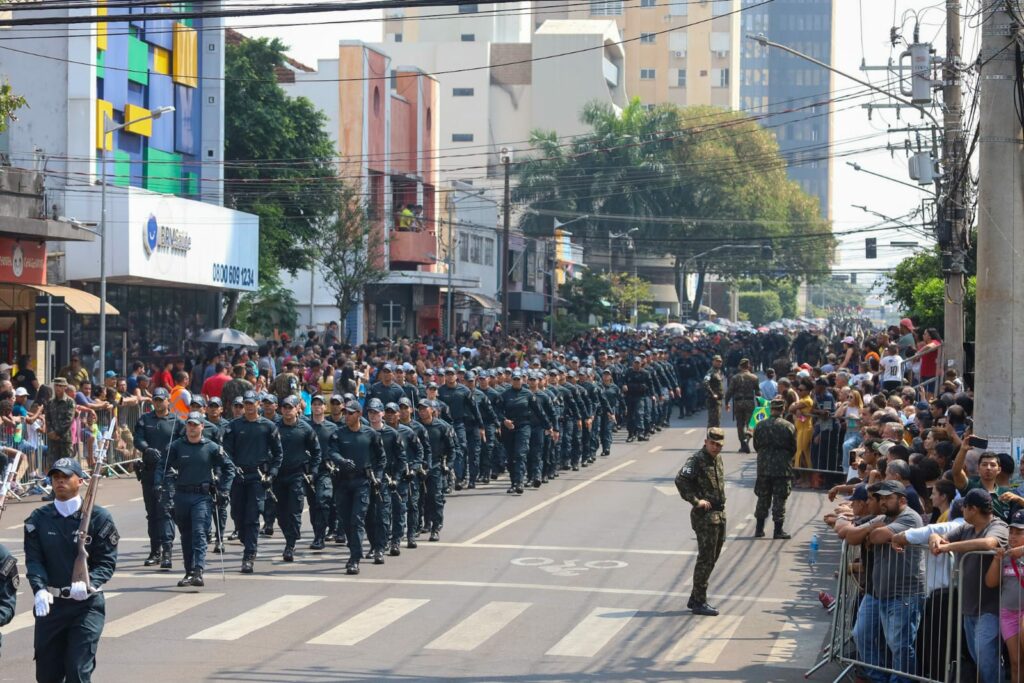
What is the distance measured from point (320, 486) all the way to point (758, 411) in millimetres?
14576

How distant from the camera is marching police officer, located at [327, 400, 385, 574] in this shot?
17.1m

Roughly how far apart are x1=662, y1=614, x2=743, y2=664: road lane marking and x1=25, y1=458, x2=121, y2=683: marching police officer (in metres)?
4.74

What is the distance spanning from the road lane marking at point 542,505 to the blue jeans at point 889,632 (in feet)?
27.2

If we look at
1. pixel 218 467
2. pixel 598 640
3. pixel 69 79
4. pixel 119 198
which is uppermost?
pixel 69 79

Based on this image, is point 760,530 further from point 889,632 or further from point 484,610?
point 889,632

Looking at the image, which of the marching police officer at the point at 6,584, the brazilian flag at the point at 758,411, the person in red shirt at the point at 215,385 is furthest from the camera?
the brazilian flag at the point at 758,411

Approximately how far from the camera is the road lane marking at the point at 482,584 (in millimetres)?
15539

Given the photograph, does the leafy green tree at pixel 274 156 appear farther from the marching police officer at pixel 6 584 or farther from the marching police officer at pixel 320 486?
the marching police officer at pixel 6 584

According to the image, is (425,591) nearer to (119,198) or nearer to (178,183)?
(119,198)

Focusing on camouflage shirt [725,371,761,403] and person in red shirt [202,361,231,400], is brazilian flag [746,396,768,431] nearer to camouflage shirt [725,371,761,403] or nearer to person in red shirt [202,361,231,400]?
camouflage shirt [725,371,761,403]

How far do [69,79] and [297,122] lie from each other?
18.7 m

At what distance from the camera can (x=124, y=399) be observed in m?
27.1

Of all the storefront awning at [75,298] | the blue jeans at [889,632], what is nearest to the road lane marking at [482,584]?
the blue jeans at [889,632]

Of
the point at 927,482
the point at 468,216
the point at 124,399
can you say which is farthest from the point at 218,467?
the point at 468,216
